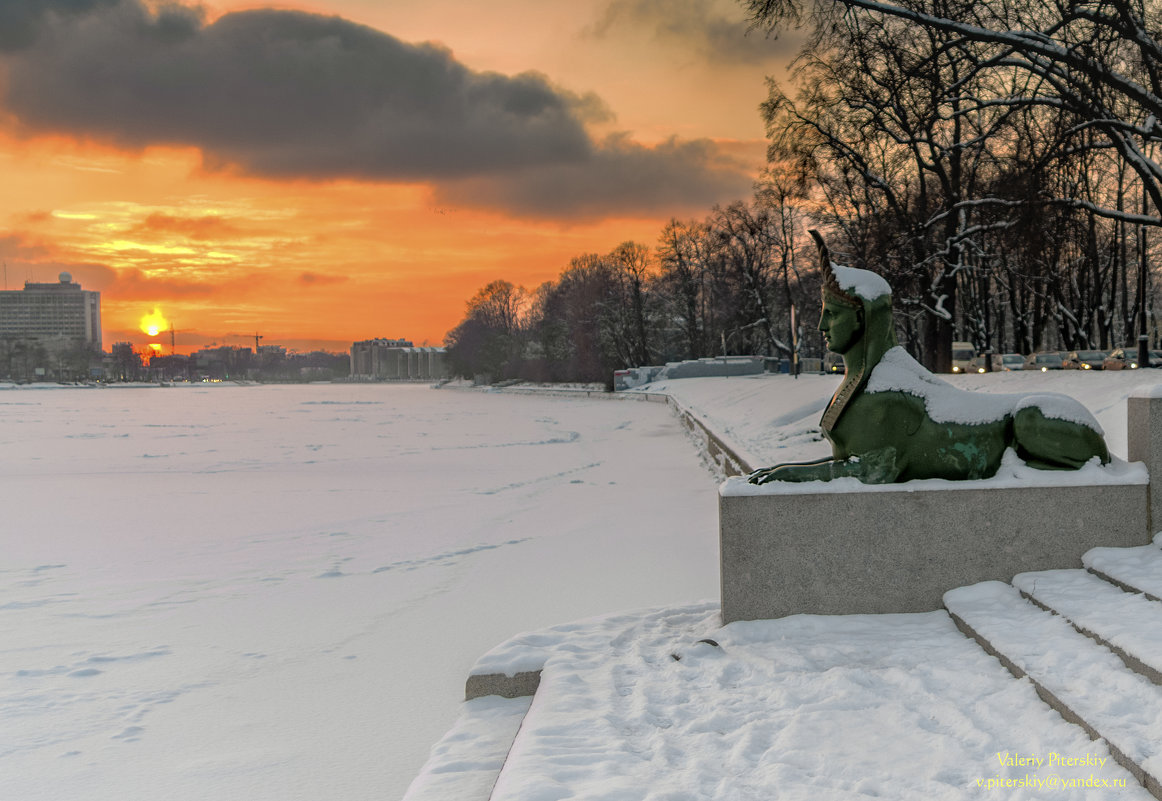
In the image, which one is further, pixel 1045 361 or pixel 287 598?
pixel 1045 361

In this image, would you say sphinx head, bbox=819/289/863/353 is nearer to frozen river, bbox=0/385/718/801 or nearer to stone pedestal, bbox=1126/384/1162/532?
stone pedestal, bbox=1126/384/1162/532

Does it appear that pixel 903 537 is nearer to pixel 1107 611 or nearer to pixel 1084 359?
pixel 1107 611

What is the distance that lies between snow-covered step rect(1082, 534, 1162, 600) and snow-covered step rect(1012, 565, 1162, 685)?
0.05m

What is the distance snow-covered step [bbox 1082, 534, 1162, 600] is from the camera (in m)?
4.30

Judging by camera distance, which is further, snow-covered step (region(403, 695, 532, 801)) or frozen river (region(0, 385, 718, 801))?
frozen river (region(0, 385, 718, 801))

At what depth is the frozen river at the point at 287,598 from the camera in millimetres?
4438

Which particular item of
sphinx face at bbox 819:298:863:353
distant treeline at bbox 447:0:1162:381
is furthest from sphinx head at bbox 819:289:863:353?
distant treeline at bbox 447:0:1162:381

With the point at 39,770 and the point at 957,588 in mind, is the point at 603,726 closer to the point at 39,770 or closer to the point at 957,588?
the point at 957,588

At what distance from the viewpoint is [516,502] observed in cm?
1270

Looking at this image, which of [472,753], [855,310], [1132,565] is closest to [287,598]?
[472,753]

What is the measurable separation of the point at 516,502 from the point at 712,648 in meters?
8.21

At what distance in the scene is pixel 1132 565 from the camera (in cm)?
461

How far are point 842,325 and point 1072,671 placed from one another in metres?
2.51

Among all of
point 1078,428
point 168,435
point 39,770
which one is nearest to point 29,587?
point 39,770
